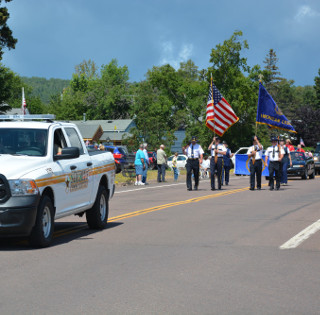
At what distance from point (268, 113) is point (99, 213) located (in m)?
20.8

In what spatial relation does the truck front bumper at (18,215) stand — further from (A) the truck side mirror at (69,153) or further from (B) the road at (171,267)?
(A) the truck side mirror at (69,153)

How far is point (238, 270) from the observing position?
8070mm

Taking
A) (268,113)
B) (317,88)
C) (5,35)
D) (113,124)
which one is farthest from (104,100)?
(268,113)

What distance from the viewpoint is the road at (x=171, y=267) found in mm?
6355

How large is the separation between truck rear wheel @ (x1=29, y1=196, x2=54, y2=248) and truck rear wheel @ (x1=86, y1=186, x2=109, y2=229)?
2.02 meters

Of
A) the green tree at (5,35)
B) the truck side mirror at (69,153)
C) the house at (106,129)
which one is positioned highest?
the green tree at (5,35)

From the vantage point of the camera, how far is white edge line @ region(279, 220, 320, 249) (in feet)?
33.4

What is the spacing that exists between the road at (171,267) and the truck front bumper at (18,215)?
318 millimetres

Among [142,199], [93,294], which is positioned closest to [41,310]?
[93,294]

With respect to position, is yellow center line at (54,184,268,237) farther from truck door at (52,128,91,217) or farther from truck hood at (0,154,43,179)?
truck hood at (0,154,43,179)

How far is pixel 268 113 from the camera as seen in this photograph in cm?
3212

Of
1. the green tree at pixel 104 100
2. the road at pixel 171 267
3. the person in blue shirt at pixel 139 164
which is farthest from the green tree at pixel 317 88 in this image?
the road at pixel 171 267

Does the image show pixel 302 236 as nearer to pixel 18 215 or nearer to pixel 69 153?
pixel 69 153

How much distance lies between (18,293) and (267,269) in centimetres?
288
